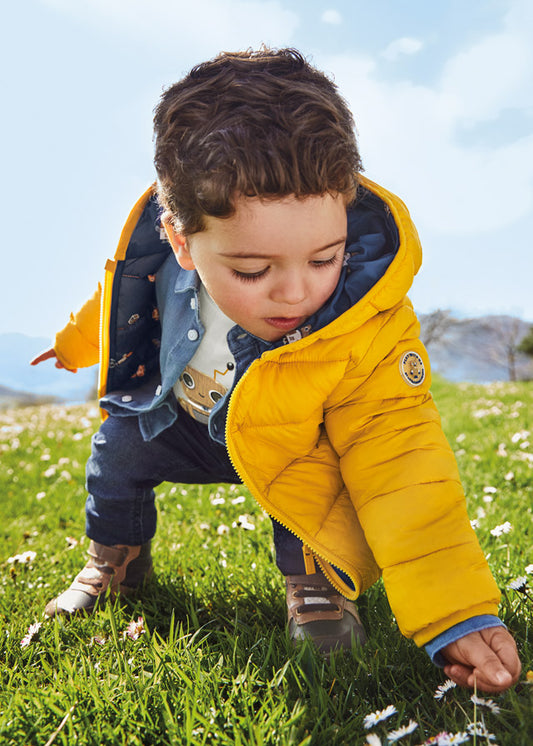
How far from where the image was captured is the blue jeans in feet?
9.63

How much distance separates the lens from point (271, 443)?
2.52 m

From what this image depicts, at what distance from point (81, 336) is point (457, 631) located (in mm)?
2299

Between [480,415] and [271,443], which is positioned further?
[480,415]

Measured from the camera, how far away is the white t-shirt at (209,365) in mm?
2705

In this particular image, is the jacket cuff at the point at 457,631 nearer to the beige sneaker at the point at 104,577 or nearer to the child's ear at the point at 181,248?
the beige sneaker at the point at 104,577

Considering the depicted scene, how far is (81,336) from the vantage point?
327cm

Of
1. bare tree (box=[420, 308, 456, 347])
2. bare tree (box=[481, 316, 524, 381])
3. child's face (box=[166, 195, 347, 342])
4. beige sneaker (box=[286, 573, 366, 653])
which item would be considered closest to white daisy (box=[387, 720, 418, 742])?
beige sneaker (box=[286, 573, 366, 653])

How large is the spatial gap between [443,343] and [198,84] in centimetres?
4273

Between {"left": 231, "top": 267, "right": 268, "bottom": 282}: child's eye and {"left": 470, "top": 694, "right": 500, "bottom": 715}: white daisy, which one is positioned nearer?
{"left": 470, "top": 694, "right": 500, "bottom": 715}: white daisy

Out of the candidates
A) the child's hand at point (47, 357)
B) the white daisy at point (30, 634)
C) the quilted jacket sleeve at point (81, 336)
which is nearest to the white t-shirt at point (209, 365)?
the quilted jacket sleeve at point (81, 336)

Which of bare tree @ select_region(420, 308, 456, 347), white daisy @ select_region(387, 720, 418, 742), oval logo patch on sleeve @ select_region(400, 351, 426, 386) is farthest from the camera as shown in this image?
bare tree @ select_region(420, 308, 456, 347)

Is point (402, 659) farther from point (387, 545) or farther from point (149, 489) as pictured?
point (149, 489)

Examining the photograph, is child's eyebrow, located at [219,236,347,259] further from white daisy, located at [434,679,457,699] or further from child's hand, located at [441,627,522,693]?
white daisy, located at [434,679,457,699]

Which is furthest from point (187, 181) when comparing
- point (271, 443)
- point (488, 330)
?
point (488, 330)
